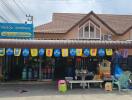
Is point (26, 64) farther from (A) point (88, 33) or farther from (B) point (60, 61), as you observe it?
(A) point (88, 33)

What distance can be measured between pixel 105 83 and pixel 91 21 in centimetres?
1278

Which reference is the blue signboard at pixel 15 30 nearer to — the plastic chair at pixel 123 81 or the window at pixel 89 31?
the window at pixel 89 31

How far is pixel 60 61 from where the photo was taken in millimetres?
24781

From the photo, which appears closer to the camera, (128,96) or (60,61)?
(128,96)

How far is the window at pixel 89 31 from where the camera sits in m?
30.5

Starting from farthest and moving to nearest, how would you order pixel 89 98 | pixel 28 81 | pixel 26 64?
pixel 26 64 < pixel 28 81 < pixel 89 98

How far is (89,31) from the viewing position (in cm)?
3050

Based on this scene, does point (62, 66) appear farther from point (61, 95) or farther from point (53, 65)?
point (61, 95)

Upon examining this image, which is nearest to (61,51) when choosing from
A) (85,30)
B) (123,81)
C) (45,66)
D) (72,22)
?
(45,66)

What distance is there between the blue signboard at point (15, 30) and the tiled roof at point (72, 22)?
6346mm

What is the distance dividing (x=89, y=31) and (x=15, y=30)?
963 cm

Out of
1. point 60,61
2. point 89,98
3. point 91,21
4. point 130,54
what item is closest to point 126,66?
point 130,54

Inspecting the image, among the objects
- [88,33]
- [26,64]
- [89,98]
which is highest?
[88,33]

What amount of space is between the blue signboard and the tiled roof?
6346 mm
